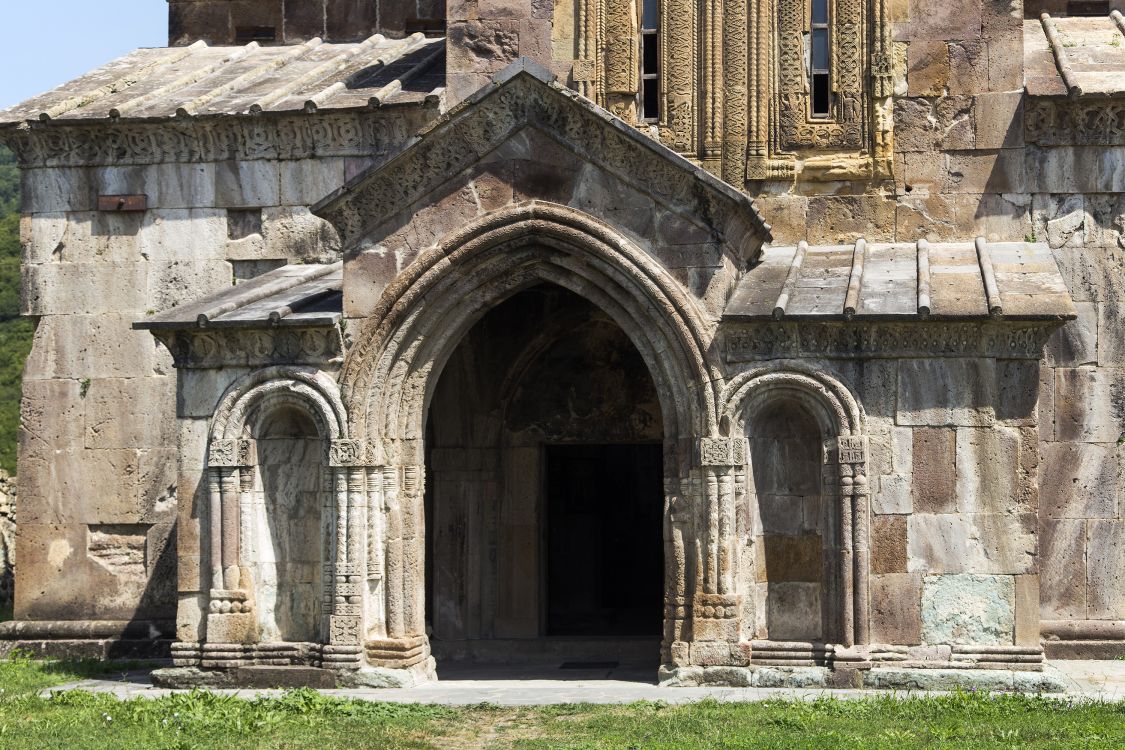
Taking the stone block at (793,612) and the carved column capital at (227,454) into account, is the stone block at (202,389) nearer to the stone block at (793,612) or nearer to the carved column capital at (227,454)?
the carved column capital at (227,454)

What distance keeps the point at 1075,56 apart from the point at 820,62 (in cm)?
268

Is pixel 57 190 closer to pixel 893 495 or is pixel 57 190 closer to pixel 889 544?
pixel 893 495

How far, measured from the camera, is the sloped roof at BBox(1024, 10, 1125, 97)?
14.4 m

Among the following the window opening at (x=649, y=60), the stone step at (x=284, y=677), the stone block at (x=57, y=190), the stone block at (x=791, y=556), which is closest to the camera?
the stone block at (x=791, y=556)

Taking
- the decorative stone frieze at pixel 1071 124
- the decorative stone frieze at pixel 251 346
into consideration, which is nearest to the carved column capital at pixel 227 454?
the decorative stone frieze at pixel 251 346

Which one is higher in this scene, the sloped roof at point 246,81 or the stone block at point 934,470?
the sloped roof at point 246,81

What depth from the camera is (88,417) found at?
1591cm

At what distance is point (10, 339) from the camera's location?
108ft

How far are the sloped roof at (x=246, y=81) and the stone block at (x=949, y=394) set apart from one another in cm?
560

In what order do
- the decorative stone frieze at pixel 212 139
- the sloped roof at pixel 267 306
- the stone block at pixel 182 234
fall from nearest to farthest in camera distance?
1. the sloped roof at pixel 267 306
2. the decorative stone frieze at pixel 212 139
3. the stone block at pixel 182 234

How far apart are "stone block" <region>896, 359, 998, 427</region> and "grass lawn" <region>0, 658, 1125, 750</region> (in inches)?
85.8

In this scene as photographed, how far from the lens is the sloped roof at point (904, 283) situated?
12.4 metres

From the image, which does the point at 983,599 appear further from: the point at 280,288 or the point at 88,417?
the point at 88,417

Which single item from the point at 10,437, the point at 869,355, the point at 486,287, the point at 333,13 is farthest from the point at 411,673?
the point at 10,437
